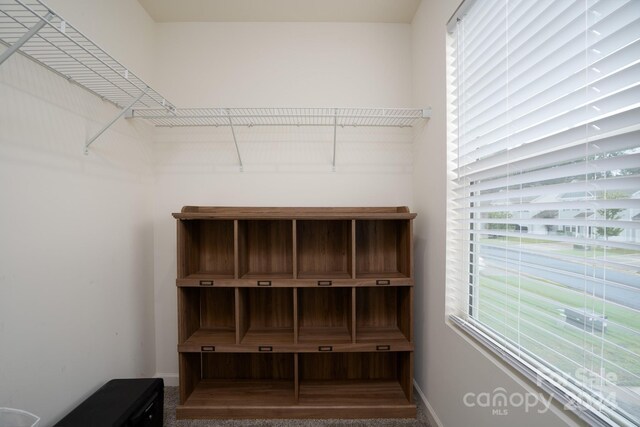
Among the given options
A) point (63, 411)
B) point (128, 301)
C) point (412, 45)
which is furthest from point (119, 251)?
point (412, 45)

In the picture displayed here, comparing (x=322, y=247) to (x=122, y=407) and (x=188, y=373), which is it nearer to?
(x=188, y=373)

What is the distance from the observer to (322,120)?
6.38 ft

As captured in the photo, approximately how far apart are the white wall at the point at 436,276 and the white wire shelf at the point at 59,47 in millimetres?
1680

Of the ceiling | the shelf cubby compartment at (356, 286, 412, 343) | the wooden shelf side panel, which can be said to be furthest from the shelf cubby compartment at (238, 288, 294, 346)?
the ceiling

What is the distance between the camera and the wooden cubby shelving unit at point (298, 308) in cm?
171

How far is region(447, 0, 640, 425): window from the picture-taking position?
652 millimetres

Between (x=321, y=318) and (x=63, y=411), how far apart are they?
4.71 ft

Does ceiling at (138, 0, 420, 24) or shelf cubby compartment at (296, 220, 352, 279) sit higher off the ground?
ceiling at (138, 0, 420, 24)

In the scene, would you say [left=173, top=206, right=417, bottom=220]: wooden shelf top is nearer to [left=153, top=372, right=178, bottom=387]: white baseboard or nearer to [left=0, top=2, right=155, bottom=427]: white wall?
[left=0, top=2, right=155, bottom=427]: white wall

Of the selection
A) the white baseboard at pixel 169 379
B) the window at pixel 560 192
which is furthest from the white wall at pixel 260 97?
the window at pixel 560 192

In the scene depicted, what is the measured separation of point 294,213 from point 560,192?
128 centimetres

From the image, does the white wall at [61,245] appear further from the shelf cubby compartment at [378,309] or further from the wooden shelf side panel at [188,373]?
the shelf cubby compartment at [378,309]

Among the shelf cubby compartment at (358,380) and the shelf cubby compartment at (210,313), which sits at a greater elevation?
the shelf cubby compartment at (210,313)

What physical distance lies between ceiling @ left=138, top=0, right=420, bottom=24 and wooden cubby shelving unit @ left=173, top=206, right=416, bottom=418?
57.3 inches
